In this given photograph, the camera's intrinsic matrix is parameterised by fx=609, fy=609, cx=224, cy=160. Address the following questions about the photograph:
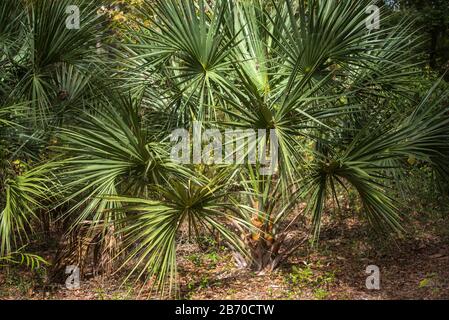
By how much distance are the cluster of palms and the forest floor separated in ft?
1.14

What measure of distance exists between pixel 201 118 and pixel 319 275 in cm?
225

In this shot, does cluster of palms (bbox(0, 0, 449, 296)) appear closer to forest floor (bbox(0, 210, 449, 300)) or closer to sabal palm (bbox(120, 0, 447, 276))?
sabal palm (bbox(120, 0, 447, 276))

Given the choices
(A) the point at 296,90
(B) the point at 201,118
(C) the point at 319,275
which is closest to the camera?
(A) the point at 296,90

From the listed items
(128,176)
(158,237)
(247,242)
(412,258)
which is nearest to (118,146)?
(128,176)

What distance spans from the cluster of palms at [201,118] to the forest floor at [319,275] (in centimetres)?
35

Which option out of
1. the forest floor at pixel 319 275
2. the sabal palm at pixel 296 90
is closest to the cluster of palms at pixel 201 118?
the sabal palm at pixel 296 90

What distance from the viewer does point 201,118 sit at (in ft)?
19.7

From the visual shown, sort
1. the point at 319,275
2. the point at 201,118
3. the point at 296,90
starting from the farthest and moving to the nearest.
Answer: the point at 319,275
the point at 201,118
the point at 296,90

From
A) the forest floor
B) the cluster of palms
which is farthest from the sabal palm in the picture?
the forest floor

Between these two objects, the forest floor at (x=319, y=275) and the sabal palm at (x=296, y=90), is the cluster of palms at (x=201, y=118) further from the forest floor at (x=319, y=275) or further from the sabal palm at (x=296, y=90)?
the forest floor at (x=319, y=275)

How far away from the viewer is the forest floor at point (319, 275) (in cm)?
632

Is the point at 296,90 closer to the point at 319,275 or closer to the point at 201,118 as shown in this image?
the point at 201,118

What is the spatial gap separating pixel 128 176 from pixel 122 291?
67.8 inches

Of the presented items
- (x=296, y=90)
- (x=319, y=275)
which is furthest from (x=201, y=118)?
(x=319, y=275)
